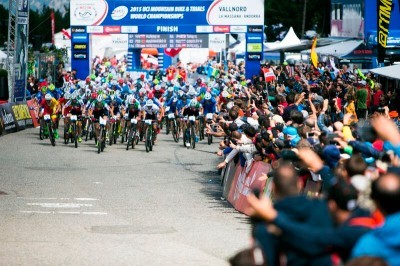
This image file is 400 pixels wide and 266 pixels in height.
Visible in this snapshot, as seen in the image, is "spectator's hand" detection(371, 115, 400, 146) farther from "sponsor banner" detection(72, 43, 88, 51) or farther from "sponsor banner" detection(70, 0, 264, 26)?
"sponsor banner" detection(72, 43, 88, 51)

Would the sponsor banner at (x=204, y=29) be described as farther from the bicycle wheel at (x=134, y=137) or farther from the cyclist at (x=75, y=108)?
the bicycle wheel at (x=134, y=137)

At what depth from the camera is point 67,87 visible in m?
34.9

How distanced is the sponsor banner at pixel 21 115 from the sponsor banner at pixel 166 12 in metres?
7.97

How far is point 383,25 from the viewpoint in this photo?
98.9 ft

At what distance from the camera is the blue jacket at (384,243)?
20.8ft

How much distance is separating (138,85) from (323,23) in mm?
53396

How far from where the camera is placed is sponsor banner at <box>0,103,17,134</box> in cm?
3547

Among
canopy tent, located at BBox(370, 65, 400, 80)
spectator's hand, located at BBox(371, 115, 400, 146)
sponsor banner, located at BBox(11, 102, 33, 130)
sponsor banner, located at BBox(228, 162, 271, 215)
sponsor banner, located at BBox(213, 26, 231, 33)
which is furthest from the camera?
sponsor banner, located at BBox(213, 26, 231, 33)

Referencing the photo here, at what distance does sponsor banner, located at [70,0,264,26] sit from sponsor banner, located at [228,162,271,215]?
2611cm

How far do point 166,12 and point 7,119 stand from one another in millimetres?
11617

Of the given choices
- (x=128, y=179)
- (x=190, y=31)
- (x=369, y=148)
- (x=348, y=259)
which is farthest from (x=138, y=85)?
(x=348, y=259)

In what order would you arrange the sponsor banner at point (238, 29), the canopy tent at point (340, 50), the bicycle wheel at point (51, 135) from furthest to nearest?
the sponsor banner at point (238, 29) → the canopy tent at point (340, 50) → the bicycle wheel at point (51, 135)

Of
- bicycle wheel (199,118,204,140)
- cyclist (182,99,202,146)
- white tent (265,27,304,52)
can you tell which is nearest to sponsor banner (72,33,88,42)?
white tent (265,27,304,52)

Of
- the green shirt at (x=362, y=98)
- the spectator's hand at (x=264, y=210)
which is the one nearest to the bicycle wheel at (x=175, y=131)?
the green shirt at (x=362, y=98)
